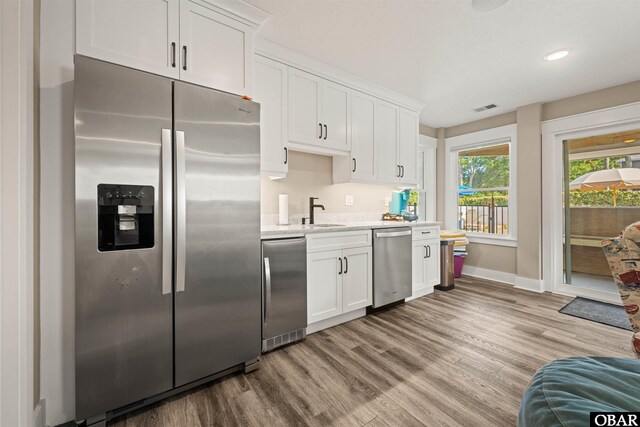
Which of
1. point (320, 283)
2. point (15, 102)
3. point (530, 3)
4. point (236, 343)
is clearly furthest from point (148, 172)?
point (530, 3)

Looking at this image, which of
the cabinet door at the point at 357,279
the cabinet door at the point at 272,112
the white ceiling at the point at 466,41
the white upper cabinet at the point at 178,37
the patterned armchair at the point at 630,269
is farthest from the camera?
the cabinet door at the point at 357,279

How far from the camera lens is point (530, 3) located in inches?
74.9

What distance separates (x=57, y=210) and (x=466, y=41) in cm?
321

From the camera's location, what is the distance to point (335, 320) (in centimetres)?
266

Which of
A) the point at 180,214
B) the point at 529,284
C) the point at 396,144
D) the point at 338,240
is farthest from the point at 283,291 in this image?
the point at 529,284

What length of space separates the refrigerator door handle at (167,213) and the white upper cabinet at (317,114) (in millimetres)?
1239

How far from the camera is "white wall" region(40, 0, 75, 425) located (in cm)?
139

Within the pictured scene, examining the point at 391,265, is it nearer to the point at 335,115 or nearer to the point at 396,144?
the point at 396,144

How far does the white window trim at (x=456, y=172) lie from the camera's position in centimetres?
407

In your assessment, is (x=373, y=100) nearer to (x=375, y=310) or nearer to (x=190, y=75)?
(x=190, y=75)

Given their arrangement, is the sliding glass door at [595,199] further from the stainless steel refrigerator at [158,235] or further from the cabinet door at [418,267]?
the stainless steel refrigerator at [158,235]

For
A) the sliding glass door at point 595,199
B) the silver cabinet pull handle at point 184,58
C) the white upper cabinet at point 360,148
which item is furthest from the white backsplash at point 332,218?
the sliding glass door at point 595,199

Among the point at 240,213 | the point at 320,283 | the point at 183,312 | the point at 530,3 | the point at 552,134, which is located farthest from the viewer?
the point at 552,134

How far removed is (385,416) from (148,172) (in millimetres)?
1890
